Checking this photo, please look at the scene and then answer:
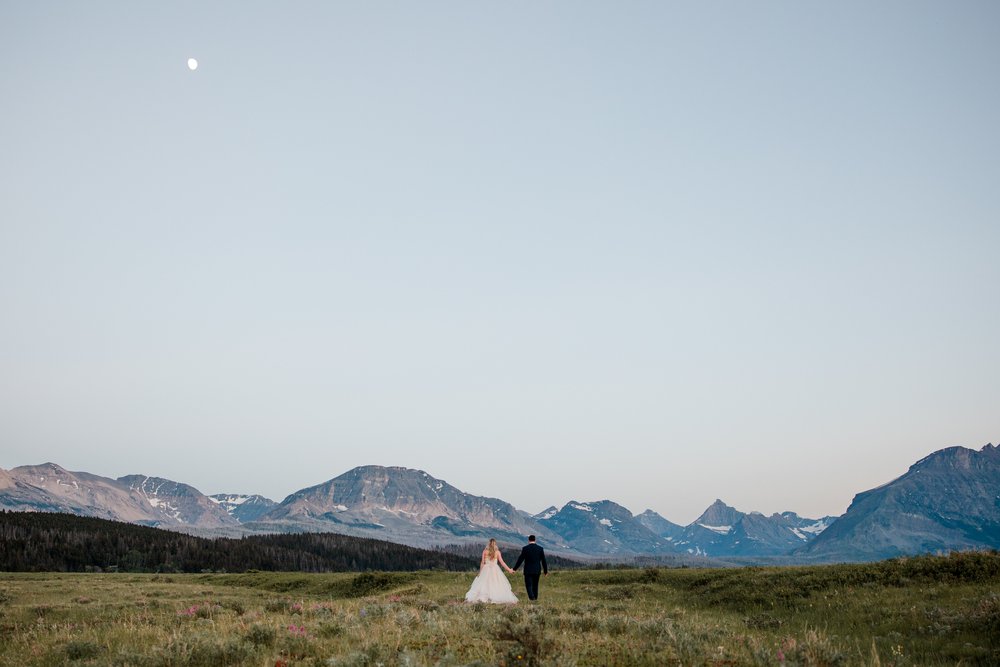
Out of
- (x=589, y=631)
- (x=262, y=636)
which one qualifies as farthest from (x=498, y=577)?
(x=262, y=636)

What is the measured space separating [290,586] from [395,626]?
57.2 metres

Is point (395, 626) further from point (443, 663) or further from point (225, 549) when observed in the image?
point (225, 549)

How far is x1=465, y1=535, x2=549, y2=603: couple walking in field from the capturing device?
88.7ft

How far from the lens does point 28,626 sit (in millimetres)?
18016

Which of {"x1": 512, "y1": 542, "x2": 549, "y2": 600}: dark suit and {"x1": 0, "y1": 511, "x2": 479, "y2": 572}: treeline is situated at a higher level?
{"x1": 512, "y1": 542, "x2": 549, "y2": 600}: dark suit

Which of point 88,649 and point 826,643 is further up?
point 826,643

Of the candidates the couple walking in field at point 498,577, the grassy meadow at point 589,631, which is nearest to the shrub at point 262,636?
the grassy meadow at point 589,631

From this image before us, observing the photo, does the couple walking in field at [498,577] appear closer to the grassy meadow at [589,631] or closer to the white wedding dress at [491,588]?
the white wedding dress at [491,588]

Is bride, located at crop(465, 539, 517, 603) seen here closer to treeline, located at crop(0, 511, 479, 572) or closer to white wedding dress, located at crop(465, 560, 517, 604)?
white wedding dress, located at crop(465, 560, 517, 604)

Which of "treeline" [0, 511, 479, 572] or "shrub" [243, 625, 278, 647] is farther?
"treeline" [0, 511, 479, 572]

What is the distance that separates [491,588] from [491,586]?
12 cm

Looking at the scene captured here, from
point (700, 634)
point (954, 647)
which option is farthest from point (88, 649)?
point (954, 647)

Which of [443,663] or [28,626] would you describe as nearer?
[443,663]

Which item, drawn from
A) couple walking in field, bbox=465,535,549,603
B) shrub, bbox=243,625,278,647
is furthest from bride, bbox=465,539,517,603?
shrub, bbox=243,625,278,647
